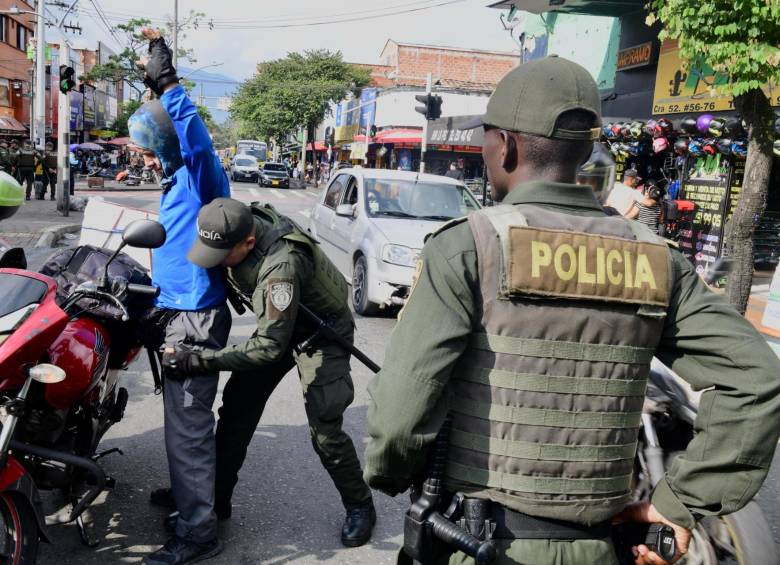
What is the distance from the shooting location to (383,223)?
851cm

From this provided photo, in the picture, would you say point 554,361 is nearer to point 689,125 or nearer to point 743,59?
point 743,59

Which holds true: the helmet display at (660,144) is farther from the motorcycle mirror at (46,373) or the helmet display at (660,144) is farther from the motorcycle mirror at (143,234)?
the motorcycle mirror at (46,373)

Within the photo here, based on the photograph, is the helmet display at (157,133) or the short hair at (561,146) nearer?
the short hair at (561,146)

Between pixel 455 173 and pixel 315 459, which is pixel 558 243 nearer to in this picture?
pixel 315 459

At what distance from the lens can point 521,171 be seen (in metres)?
1.76

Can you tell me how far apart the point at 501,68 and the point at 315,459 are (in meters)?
46.5

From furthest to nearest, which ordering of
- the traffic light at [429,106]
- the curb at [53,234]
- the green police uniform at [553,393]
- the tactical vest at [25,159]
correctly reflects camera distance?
the tactical vest at [25,159] < the traffic light at [429,106] < the curb at [53,234] < the green police uniform at [553,393]

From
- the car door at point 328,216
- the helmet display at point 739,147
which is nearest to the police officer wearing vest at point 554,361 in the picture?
the car door at point 328,216

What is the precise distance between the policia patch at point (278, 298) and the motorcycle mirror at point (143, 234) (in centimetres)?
48

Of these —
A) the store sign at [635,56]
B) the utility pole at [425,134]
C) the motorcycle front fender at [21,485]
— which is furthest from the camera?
the utility pole at [425,134]

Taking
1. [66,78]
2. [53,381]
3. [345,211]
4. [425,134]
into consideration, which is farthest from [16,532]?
[425,134]

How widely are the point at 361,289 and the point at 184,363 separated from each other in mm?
5526

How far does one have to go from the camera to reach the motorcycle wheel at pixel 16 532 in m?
2.63

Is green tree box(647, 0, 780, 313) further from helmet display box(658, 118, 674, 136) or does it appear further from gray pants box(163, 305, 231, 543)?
gray pants box(163, 305, 231, 543)
